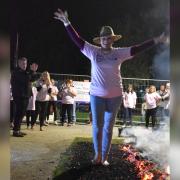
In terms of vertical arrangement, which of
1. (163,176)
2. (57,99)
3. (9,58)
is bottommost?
(163,176)

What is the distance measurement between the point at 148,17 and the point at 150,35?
0.18 m

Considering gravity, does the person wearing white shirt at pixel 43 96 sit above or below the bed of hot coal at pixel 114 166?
above

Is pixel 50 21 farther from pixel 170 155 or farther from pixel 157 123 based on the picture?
pixel 170 155

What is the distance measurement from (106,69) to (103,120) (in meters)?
0.52

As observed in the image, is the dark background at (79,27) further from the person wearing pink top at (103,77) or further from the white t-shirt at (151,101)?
the white t-shirt at (151,101)

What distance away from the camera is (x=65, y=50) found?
16.5 ft

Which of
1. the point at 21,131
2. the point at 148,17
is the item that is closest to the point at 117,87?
the point at 148,17

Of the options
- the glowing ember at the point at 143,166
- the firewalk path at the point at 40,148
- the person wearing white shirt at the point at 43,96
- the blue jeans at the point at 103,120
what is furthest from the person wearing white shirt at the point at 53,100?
the glowing ember at the point at 143,166

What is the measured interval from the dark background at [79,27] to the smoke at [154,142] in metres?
0.56

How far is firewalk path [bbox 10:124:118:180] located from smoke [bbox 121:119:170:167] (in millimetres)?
235

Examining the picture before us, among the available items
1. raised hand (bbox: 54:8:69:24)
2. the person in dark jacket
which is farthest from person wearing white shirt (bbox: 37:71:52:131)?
raised hand (bbox: 54:8:69:24)

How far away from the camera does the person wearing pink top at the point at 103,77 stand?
498 centimetres

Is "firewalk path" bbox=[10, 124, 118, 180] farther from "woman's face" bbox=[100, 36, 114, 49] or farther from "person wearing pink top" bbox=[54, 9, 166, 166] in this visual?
"woman's face" bbox=[100, 36, 114, 49]

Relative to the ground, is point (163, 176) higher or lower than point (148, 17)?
lower
